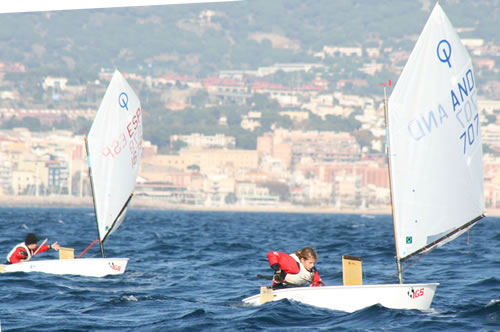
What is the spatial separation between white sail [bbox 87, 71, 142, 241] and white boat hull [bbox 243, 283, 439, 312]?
9.97m

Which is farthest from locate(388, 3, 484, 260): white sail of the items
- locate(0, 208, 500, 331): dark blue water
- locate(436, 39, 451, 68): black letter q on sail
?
locate(0, 208, 500, 331): dark blue water

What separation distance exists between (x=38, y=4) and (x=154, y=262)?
1319 cm

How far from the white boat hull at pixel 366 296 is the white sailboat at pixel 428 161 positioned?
2 cm

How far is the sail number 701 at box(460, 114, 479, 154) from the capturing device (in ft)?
58.0

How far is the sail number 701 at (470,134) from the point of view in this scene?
Result: 17.7 m

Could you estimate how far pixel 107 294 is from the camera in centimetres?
2080

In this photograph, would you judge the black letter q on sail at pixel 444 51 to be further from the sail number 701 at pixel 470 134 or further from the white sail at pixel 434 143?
the sail number 701 at pixel 470 134

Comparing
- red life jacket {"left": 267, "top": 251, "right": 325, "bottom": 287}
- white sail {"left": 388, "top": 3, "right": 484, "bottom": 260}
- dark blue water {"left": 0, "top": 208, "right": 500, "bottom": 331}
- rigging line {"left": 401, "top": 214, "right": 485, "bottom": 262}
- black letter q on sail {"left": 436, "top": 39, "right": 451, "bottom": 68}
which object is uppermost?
black letter q on sail {"left": 436, "top": 39, "right": 451, "bottom": 68}

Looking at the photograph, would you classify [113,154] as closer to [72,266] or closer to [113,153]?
[113,153]

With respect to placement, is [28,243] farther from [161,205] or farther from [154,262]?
[161,205]

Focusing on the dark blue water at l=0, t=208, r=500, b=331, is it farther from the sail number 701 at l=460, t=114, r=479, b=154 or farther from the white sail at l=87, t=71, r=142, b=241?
the sail number 701 at l=460, t=114, r=479, b=154

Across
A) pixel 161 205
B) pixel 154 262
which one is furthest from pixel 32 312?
pixel 161 205

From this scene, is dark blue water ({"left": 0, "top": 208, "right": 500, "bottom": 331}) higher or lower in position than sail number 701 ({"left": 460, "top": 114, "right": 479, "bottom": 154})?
lower

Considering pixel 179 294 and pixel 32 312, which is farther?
pixel 179 294
